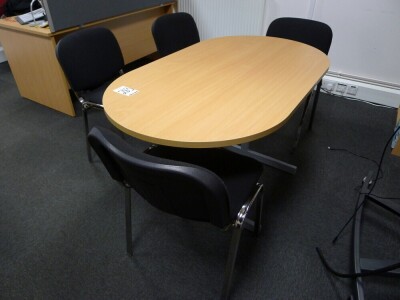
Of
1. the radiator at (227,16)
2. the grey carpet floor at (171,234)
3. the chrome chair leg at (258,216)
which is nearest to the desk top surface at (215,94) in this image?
the chrome chair leg at (258,216)

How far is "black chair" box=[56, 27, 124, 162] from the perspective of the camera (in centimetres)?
166

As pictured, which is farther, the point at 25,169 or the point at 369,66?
the point at 369,66

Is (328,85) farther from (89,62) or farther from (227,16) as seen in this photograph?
(89,62)

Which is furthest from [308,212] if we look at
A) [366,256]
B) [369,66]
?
[369,66]

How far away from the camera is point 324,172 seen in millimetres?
1885

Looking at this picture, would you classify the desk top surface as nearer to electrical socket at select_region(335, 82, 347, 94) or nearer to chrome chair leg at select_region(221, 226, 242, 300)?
chrome chair leg at select_region(221, 226, 242, 300)

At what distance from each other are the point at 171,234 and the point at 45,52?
69.8 inches

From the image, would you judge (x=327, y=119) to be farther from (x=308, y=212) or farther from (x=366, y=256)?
(x=366, y=256)

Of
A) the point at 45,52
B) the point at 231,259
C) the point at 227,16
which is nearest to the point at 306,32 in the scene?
the point at 227,16

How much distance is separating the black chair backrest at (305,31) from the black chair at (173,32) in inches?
25.9

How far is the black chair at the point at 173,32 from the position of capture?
6.54 ft

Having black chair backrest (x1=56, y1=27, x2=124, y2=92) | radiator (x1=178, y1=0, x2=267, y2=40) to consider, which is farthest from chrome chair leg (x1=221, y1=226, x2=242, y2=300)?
radiator (x1=178, y1=0, x2=267, y2=40)

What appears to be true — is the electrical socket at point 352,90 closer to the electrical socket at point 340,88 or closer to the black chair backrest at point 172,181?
the electrical socket at point 340,88

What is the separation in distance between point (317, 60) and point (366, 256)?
1.09 m
